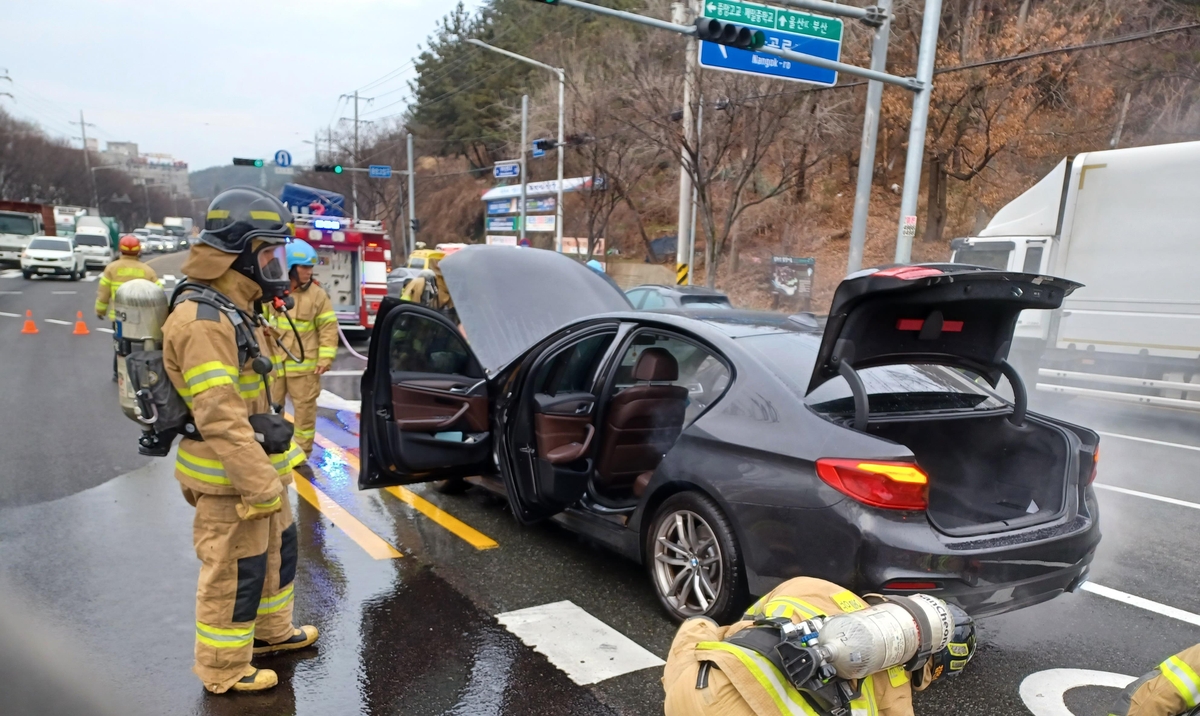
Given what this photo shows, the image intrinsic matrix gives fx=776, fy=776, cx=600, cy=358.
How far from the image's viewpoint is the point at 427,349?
5078 mm

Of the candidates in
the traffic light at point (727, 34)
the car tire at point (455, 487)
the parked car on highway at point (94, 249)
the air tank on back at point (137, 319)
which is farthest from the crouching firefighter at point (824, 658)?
the parked car on highway at point (94, 249)

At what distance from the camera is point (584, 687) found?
10.2ft

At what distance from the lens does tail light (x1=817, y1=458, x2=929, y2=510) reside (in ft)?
9.45

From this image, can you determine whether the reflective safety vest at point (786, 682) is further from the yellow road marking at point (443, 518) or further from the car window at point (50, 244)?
the car window at point (50, 244)

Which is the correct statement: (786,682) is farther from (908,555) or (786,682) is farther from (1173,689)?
(908,555)

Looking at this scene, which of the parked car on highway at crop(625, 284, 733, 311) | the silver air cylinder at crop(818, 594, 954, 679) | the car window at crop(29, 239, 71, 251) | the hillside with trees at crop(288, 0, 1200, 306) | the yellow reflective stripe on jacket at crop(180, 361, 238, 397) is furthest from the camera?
the car window at crop(29, 239, 71, 251)

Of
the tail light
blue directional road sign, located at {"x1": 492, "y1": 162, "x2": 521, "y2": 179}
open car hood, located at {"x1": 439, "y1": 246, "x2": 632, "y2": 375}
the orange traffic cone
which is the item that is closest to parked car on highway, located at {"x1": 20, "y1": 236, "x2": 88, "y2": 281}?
blue directional road sign, located at {"x1": 492, "y1": 162, "x2": 521, "y2": 179}

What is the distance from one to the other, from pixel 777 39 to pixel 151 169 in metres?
152

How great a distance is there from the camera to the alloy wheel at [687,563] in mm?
3424

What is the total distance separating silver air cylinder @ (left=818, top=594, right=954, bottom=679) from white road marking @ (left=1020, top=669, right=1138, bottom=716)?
178 cm

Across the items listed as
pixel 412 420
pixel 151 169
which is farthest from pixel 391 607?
pixel 151 169

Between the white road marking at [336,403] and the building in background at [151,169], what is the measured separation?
398 feet

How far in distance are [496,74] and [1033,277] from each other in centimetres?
5038

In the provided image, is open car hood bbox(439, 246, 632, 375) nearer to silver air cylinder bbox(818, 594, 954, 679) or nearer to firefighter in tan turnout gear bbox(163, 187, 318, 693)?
firefighter in tan turnout gear bbox(163, 187, 318, 693)
